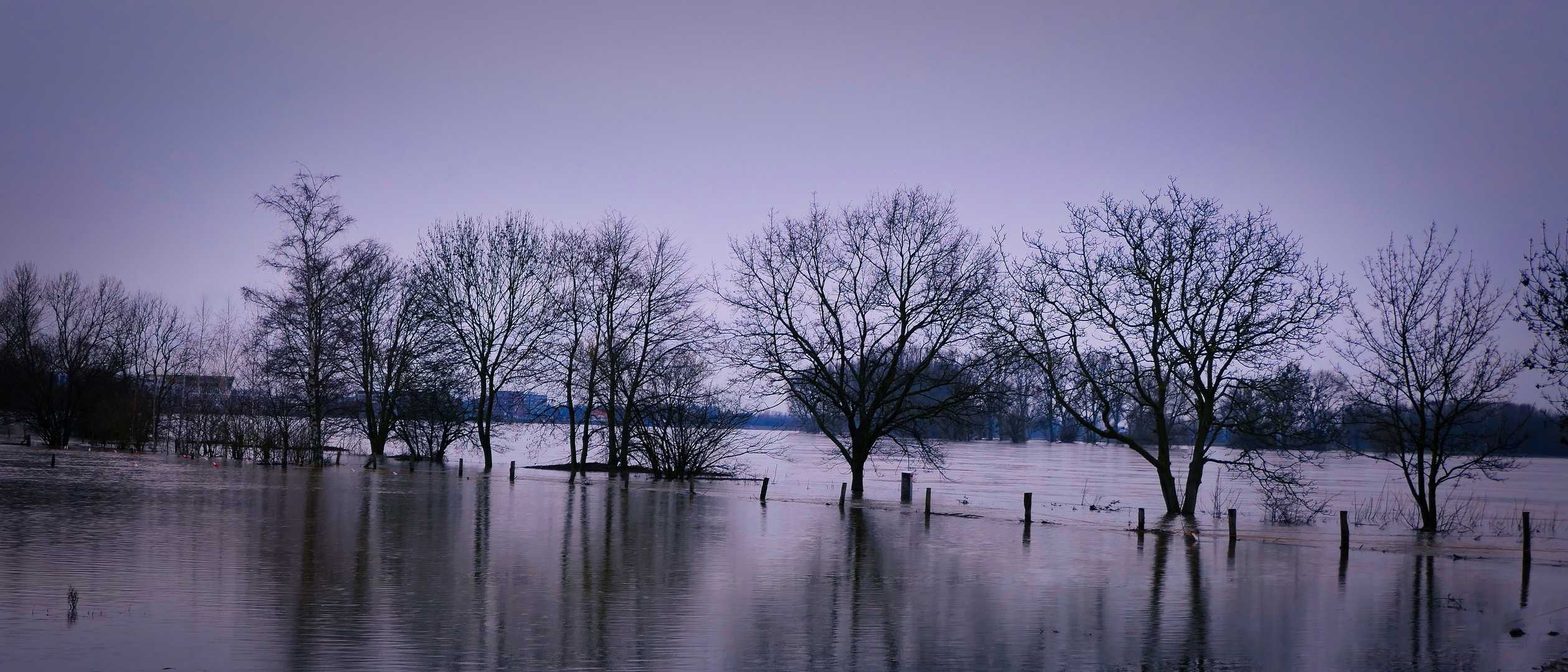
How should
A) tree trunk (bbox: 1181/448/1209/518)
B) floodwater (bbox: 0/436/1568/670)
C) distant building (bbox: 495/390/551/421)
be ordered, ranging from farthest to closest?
distant building (bbox: 495/390/551/421) → tree trunk (bbox: 1181/448/1209/518) → floodwater (bbox: 0/436/1568/670)

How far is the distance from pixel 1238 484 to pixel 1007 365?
23.9 m

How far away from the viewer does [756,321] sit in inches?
1410

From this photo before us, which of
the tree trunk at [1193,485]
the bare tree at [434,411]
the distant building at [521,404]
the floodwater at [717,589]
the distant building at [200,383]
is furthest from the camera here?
the distant building at [200,383]

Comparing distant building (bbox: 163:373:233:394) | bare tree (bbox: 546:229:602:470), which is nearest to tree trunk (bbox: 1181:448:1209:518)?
bare tree (bbox: 546:229:602:470)

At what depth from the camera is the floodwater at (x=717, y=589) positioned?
9.31m

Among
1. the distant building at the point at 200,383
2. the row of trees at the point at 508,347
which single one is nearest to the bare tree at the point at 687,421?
the row of trees at the point at 508,347

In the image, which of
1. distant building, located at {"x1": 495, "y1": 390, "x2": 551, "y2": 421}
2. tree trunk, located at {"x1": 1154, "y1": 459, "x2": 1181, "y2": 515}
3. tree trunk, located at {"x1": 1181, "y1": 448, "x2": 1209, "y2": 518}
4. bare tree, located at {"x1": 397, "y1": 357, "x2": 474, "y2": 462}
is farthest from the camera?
distant building, located at {"x1": 495, "y1": 390, "x2": 551, "y2": 421}

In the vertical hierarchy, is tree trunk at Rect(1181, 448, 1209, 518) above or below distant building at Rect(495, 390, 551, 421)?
below

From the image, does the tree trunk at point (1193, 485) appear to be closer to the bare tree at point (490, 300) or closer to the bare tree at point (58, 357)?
the bare tree at point (490, 300)

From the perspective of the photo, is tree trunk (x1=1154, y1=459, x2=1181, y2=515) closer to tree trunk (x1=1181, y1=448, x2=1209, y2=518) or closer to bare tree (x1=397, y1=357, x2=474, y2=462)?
tree trunk (x1=1181, y1=448, x2=1209, y2=518)

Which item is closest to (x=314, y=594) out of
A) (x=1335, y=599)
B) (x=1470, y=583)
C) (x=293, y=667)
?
(x=293, y=667)

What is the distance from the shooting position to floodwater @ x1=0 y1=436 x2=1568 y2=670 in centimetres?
931

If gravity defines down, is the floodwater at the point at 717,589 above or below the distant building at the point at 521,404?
below

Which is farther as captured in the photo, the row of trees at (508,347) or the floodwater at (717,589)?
the row of trees at (508,347)
